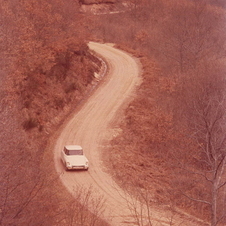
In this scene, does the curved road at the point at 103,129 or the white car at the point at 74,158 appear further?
the white car at the point at 74,158

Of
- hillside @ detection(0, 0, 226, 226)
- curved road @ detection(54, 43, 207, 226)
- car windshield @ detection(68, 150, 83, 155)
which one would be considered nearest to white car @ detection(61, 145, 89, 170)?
car windshield @ detection(68, 150, 83, 155)

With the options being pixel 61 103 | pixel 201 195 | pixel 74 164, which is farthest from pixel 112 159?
pixel 61 103

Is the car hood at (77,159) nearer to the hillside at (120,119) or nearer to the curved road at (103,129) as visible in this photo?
the curved road at (103,129)

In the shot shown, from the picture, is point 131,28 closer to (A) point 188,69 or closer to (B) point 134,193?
(A) point 188,69

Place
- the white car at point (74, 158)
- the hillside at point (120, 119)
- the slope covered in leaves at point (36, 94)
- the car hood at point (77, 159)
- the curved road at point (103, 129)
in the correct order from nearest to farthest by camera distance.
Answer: the slope covered in leaves at point (36, 94) < the hillside at point (120, 119) < the curved road at point (103, 129) < the white car at point (74, 158) < the car hood at point (77, 159)

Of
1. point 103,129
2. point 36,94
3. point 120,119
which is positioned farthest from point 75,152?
point 120,119

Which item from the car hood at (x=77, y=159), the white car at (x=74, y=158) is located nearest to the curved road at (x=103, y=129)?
the white car at (x=74, y=158)
